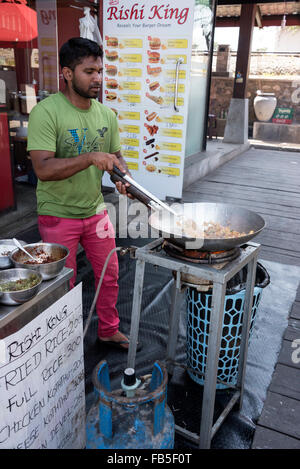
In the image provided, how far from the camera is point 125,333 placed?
9.91 feet

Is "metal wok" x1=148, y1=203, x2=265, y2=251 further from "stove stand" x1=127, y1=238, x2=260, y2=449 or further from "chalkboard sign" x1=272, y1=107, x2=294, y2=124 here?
"chalkboard sign" x1=272, y1=107, x2=294, y2=124

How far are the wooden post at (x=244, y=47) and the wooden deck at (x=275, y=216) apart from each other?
182 cm

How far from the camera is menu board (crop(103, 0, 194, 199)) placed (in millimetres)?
4703

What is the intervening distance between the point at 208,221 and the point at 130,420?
111cm

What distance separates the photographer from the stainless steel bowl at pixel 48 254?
160 centimetres

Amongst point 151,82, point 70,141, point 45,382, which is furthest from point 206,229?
point 151,82

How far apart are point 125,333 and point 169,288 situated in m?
0.81

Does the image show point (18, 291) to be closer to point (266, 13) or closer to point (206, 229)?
point (206, 229)

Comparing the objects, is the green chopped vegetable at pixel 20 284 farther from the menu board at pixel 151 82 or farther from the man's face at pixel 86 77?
the menu board at pixel 151 82

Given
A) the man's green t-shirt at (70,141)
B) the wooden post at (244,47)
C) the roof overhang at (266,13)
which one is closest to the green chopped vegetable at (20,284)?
the man's green t-shirt at (70,141)

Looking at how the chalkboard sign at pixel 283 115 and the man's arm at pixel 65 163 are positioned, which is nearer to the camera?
the man's arm at pixel 65 163

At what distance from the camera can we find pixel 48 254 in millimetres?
1828

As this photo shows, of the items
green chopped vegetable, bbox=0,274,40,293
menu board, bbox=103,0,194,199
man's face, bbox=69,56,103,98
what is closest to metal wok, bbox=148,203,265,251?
green chopped vegetable, bbox=0,274,40,293
